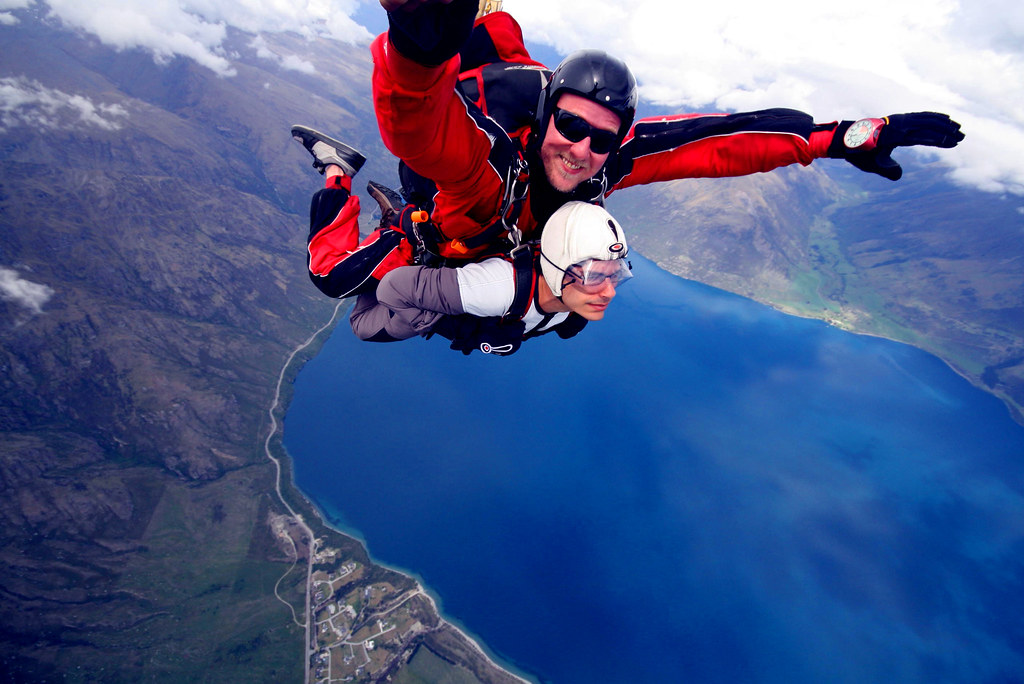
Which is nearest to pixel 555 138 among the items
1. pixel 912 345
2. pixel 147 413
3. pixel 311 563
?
pixel 311 563

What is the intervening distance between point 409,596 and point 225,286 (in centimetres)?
7967

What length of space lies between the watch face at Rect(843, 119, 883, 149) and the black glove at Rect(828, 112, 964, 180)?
4 centimetres

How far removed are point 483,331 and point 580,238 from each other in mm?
1289

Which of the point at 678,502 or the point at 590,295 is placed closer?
the point at 590,295

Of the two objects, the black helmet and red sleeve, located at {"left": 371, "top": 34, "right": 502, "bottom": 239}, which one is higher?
the black helmet

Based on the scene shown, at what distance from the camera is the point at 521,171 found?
9.11 feet

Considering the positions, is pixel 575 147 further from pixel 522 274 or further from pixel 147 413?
pixel 147 413

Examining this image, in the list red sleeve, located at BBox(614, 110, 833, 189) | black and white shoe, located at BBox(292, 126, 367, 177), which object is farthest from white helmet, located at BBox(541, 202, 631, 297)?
black and white shoe, located at BBox(292, 126, 367, 177)

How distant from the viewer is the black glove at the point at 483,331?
3.87m

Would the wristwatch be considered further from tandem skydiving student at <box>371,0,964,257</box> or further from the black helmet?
the black helmet

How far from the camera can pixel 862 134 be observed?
270cm

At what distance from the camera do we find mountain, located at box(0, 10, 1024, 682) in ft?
141

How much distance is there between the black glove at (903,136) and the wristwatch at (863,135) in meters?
0.02

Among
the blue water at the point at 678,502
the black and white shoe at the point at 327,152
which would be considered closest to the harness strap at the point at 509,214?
the black and white shoe at the point at 327,152
